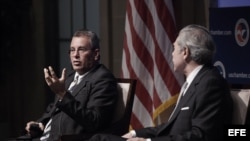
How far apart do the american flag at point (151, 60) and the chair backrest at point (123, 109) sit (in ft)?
2.84

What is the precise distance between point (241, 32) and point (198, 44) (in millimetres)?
1510

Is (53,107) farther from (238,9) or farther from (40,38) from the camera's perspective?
(40,38)

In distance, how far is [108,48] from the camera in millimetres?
8555

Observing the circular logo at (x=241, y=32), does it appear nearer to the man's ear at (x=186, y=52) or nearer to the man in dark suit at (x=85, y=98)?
the man in dark suit at (x=85, y=98)

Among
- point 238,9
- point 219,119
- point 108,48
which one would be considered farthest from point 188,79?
point 108,48

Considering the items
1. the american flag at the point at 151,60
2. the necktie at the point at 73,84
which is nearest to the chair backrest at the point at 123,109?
the necktie at the point at 73,84

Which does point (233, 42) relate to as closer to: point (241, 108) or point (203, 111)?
point (241, 108)

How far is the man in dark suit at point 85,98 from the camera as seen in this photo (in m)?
5.68

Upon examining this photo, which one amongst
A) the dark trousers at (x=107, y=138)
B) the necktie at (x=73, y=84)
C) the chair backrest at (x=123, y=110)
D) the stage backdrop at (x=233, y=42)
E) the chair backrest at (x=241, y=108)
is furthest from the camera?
the stage backdrop at (x=233, y=42)

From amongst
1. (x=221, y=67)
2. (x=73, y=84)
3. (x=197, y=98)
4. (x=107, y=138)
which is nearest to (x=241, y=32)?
(x=221, y=67)

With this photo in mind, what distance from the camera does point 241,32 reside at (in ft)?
21.2

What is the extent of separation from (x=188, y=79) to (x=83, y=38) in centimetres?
114

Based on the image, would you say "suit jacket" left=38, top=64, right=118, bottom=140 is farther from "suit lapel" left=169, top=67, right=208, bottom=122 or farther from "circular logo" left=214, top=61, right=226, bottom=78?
"circular logo" left=214, top=61, right=226, bottom=78

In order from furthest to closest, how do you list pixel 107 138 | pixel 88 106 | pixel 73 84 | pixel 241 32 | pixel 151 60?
pixel 151 60, pixel 241 32, pixel 73 84, pixel 88 106, pixel 107 138
